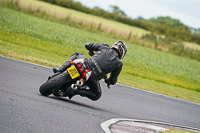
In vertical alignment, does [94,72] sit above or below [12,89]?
above

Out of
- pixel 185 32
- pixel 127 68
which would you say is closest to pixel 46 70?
pixel 127 68

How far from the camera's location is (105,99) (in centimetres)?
940

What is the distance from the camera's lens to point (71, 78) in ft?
22.6

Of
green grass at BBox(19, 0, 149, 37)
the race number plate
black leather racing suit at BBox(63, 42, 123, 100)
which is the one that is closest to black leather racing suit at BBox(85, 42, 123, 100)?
black leather racing suit at BBox(63, 42, 123, 100)

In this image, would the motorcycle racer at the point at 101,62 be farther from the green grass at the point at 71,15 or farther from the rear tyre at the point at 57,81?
the green grass at the point at 71,15

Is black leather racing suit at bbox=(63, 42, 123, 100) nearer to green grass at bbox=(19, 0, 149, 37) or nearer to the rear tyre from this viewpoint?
the rear tyre

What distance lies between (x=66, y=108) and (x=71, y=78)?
25.4 inches

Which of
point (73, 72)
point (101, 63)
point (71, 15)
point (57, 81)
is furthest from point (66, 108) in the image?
point (71, 15)

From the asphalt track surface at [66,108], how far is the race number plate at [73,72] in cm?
71

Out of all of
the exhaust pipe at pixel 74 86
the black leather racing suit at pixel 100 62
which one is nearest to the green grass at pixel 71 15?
the black leather racing suit at pixel 100 62

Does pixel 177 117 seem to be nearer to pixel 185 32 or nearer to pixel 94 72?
pixel 94 72

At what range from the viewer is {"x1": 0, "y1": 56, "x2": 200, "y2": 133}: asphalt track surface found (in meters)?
5.40

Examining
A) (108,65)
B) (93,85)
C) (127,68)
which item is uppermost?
(108,65)

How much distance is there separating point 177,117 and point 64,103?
3.85m
